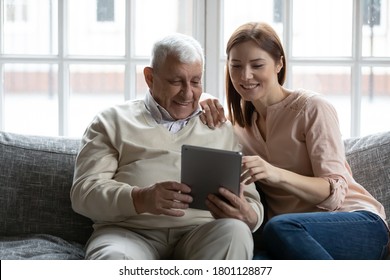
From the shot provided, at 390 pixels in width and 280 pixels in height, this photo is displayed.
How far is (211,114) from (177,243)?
20.7 inches

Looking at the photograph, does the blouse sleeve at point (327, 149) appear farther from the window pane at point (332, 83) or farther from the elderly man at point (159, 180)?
the window pane at point (332, 83)

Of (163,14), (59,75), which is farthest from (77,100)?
(163,14)

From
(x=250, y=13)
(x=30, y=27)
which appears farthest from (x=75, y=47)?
(x=250, y=13)

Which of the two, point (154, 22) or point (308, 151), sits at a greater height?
point (154, 22)

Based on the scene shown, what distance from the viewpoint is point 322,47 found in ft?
13.2

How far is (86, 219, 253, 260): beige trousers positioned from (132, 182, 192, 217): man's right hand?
124mm

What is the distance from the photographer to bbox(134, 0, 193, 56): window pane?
401 centimetres

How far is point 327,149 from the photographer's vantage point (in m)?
2.99

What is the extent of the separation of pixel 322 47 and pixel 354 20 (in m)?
0.20

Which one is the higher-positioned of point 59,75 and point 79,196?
point 59,75

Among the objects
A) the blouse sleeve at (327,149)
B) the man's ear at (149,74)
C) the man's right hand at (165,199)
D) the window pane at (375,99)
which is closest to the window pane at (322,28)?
the window pane at (375,99)

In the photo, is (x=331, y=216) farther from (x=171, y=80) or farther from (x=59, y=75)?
(x=59, y=75)

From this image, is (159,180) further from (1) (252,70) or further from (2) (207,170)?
(1) (252,70)
